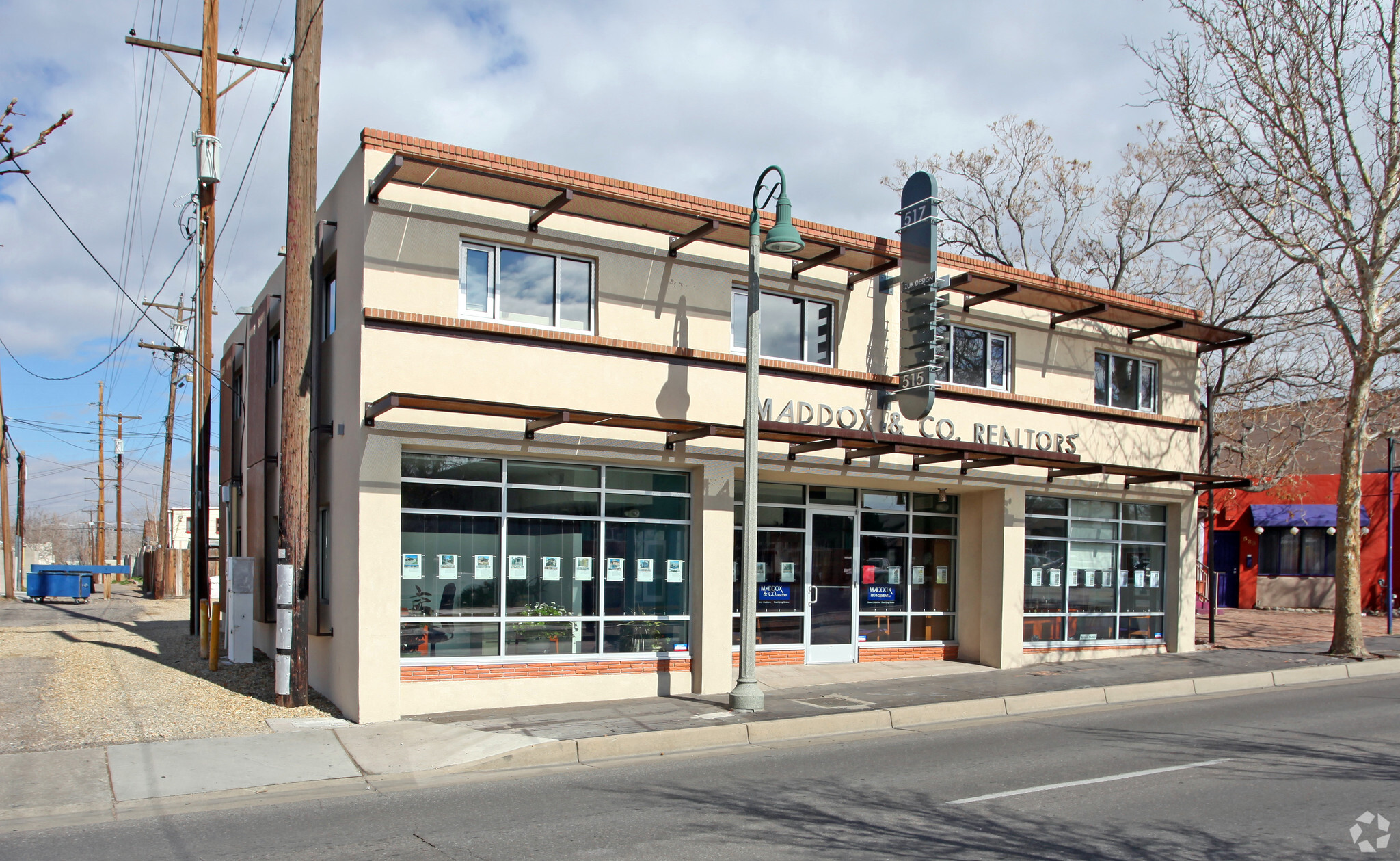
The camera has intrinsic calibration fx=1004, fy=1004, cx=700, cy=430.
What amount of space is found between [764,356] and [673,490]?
8.01 feet

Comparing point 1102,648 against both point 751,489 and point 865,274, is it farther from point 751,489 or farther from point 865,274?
point 751,489

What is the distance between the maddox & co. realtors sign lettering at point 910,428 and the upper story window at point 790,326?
2.75 feet

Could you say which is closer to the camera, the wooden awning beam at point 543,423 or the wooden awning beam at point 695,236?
the wooden awning beam at point 543,423

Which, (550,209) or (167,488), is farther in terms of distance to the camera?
(167,488)

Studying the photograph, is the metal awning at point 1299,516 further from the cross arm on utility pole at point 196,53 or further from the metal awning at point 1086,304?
the cross arm on utility pole at point 196,53

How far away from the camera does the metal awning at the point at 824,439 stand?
11.4 m

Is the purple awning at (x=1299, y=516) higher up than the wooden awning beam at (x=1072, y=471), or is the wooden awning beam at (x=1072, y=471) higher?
the wooden awning beam at (x=1072, y=471)

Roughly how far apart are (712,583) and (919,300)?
17.4ft

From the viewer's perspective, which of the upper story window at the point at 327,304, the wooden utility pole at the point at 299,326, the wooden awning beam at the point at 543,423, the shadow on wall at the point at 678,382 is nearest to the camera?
the wooden awning beam at the point at 543,423

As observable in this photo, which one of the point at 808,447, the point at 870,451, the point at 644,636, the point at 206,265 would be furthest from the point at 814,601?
the point at 206,265

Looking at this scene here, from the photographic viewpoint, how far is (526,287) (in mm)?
12930

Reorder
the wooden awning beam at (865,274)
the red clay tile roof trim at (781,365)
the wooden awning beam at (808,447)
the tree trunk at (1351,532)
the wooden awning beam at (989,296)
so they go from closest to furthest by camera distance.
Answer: the red clay tile roof trim at (781,365)
the wooden awning beam at (808,447)
the wooden awning beam at (865,274)
the wooden awning beam at (989,296)
the tree trunk at (1351,532)

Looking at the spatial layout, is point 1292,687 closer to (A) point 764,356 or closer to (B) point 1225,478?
(B) point 1225,478

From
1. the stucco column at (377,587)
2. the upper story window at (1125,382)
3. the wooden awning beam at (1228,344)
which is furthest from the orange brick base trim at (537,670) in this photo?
the wooden awning beam at (1228,344)
